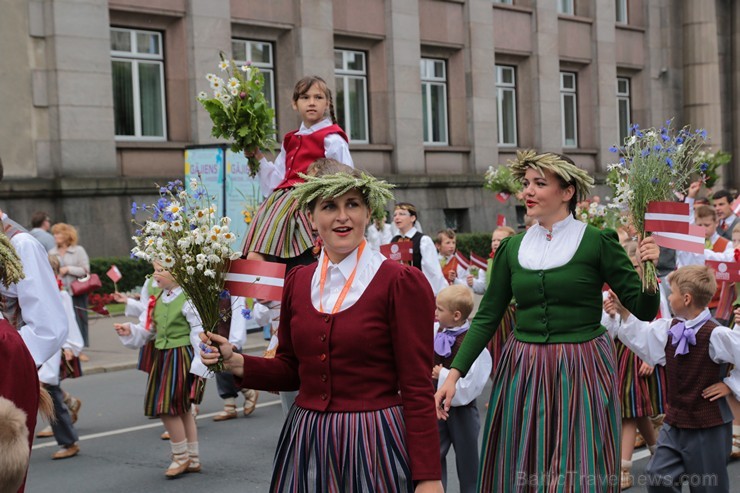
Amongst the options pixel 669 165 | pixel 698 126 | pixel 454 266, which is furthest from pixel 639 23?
pixel 669 165

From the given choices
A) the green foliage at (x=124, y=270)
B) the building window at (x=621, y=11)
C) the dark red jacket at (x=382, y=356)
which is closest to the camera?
the dark red jacket at (x=382, y=356)

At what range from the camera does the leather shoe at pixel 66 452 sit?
8.90 metres

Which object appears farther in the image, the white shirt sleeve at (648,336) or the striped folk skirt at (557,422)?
the white shirt sleeve at (648,336)

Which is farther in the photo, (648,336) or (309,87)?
(648,336)

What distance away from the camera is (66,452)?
8.92 meters

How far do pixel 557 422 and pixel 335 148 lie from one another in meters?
→ 1.96

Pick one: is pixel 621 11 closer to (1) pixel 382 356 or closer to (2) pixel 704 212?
(2) pixel 704 212

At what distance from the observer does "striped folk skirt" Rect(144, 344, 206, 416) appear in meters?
8.11

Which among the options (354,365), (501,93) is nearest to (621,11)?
(501,93)

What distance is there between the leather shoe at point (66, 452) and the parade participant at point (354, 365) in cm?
532

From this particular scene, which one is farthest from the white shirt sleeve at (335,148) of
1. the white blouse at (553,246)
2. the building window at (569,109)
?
the building window at (569,109)

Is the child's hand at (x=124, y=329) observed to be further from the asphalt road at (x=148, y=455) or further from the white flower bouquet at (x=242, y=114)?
the white flower bouquet at (x=242, y=114)

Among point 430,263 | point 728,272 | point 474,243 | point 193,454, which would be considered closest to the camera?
point 728,272

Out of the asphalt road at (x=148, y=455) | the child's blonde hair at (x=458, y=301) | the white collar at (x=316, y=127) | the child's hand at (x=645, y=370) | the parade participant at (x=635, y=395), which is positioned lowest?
the asphalt road at (x=148, y=455)
